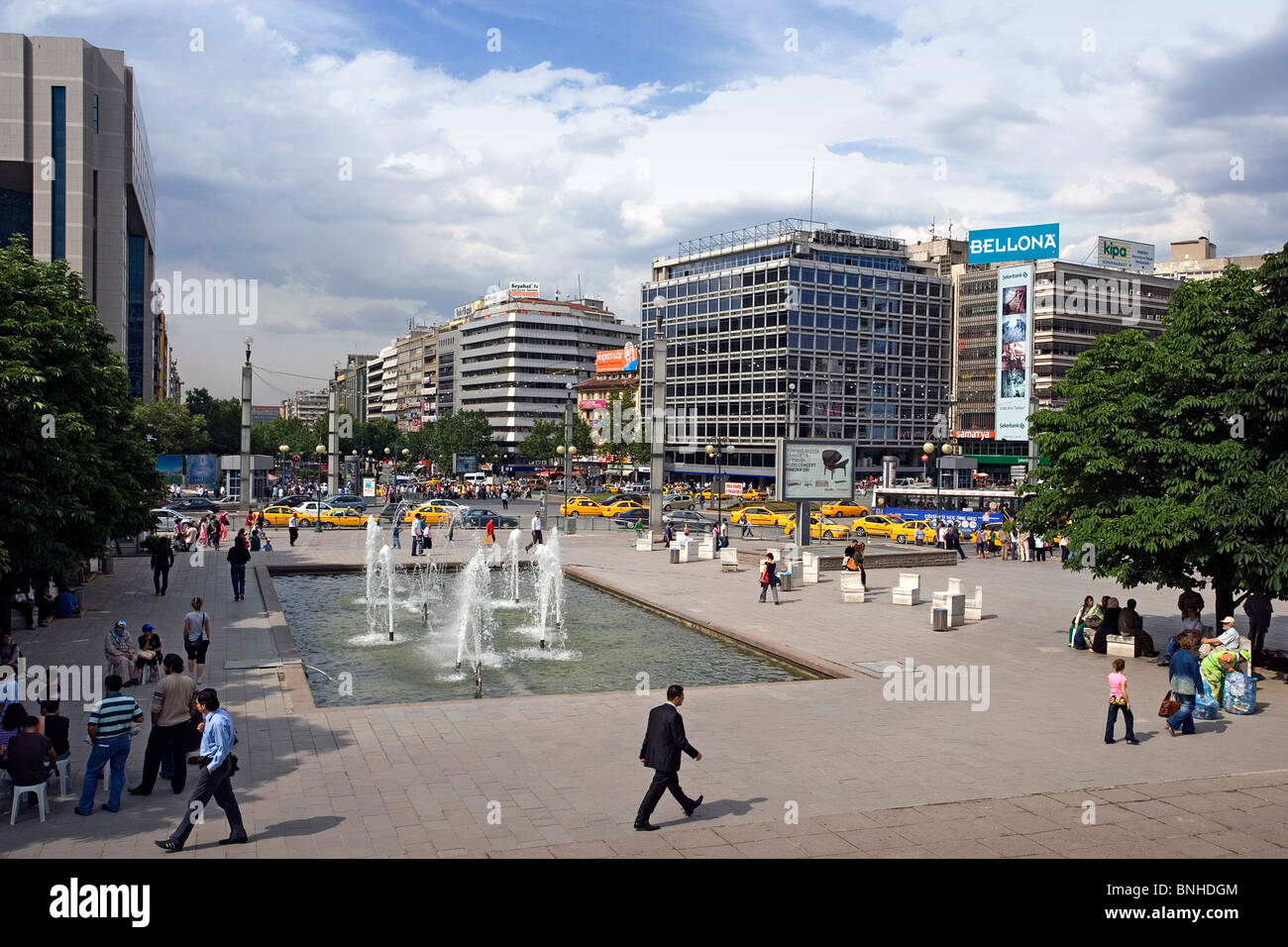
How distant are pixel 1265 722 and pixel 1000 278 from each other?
262 ft

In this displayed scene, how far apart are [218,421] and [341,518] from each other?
71726mm

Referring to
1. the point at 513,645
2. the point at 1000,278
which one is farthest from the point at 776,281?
the point at 513,645

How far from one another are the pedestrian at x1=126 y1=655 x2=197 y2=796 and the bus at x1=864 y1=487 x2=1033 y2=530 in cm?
4245

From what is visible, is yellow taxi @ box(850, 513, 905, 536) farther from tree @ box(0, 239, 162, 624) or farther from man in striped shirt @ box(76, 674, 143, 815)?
man in striped shirt @ box(76, 674, 143, 815)

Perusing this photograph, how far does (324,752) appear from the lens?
39.3 ft

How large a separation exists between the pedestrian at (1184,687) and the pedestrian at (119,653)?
14.7m

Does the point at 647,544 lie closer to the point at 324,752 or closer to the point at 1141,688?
the point at 1141,688

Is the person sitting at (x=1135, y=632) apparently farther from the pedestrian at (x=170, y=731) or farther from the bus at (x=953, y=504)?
the bus at (x=953, y=504)

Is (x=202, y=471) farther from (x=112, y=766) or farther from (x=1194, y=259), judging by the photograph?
(x=1194, y=259)

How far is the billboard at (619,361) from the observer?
132m

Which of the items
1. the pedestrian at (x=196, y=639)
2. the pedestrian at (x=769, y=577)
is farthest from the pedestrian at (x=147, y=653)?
the pedestrian at (x=769, y=577)

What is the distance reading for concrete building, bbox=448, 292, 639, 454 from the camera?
146 m

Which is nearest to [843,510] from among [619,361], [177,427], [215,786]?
[215,786]

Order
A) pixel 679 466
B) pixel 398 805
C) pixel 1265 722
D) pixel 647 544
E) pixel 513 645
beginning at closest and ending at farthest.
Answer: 1. pixel 398 805
2. pixel 1265 722
3. pixel 513 645
4. pixel 647 544
5. pixel 679 466
